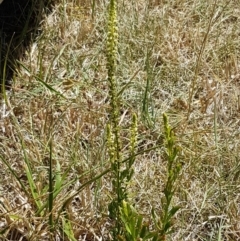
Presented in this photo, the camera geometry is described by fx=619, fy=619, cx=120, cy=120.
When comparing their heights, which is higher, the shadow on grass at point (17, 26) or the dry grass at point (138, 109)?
the shadow on grass at point (17, 26)

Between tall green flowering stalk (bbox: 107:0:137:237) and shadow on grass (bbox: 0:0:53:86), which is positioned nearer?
tall green flowering stalk (bbox: 107:0:137:237)

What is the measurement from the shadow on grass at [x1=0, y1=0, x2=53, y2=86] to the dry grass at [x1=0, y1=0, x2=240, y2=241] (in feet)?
0.14

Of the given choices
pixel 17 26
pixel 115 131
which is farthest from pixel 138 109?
pixel 115 131

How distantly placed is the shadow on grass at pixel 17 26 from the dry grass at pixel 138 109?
0.14 feet

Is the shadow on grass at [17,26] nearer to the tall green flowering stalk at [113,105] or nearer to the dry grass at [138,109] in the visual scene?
the dry grass at [138,109]

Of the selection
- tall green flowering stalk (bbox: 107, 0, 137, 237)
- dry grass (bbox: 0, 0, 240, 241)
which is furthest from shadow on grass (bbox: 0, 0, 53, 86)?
tall green flowering stalk (bbox: 107, 0, 137, 237)

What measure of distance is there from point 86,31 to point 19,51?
0.28 metres

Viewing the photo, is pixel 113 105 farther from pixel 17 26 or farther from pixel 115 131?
pixel 17 26

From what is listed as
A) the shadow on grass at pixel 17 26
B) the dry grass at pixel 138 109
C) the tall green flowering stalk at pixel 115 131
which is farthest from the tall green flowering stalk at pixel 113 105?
the shadow on grass at pixel 17 26

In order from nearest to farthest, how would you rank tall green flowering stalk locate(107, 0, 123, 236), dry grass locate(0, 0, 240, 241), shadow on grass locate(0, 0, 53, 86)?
tall green flowering stalk locate(107, 0, 123, 236)
dry grass locate(0, 0, 240, 241)
shadow on grass locate(0, 0, 53, 86)

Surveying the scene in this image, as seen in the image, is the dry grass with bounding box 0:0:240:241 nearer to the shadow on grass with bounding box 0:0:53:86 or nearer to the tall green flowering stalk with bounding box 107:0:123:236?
the shadow on grass with bounding box 0:0:53:86

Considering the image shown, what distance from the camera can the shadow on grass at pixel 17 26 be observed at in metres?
2.25

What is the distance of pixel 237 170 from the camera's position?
190 centimetres

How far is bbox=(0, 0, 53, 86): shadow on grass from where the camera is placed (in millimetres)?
2246
